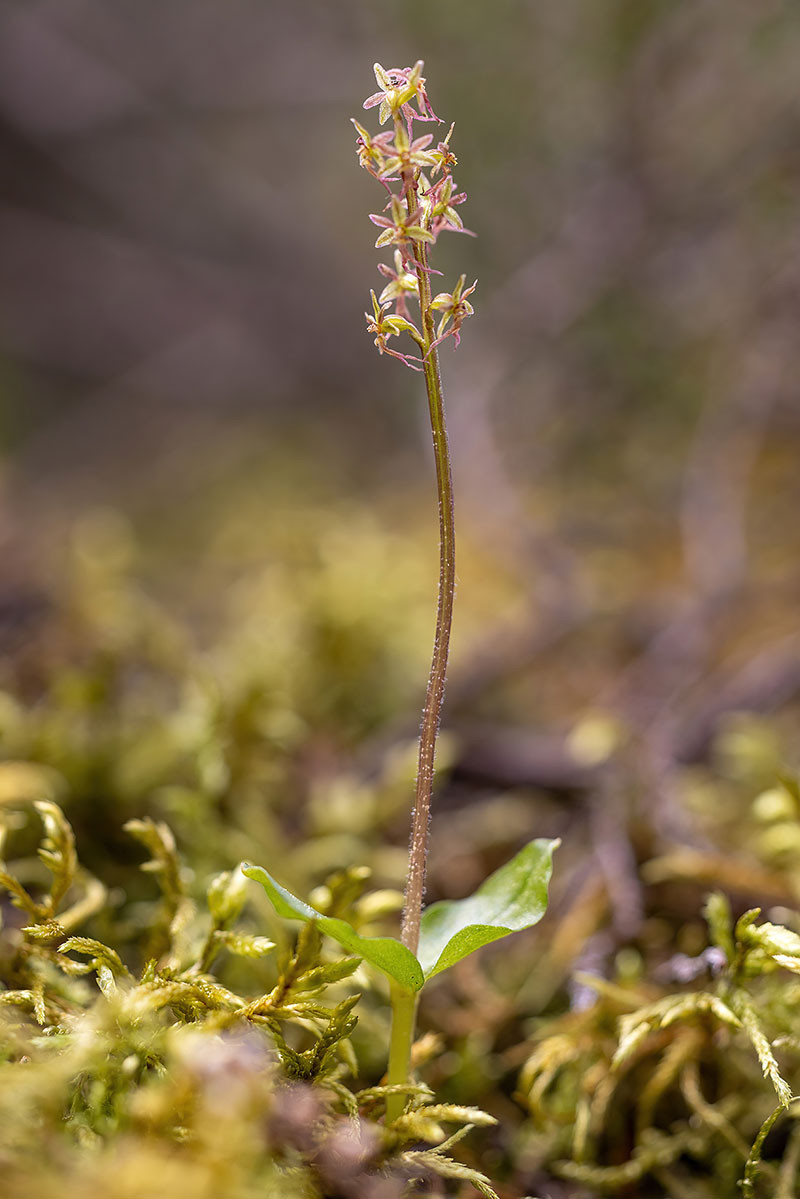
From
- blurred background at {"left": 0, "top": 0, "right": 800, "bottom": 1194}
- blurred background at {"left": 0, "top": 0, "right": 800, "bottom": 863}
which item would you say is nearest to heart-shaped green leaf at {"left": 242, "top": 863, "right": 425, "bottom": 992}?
blurred background at {"left": 0, "top": 0, "right": 800, "bottom": 1194}

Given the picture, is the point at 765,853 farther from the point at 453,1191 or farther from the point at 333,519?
the point at 333,519

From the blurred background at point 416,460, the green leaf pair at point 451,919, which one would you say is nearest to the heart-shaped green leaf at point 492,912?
the green leaf pair at point 451,919

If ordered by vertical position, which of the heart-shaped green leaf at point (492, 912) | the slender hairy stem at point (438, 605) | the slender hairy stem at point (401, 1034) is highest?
the slender hairy stem at point (438, 605)

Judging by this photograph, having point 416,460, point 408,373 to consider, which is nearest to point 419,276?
point 416,460

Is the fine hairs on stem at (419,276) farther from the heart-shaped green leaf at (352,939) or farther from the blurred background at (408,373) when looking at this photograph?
the blurred background at (408,373)

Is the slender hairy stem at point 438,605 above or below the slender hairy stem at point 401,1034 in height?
above

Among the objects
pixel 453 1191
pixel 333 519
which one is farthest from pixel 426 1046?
pixel 333 519
